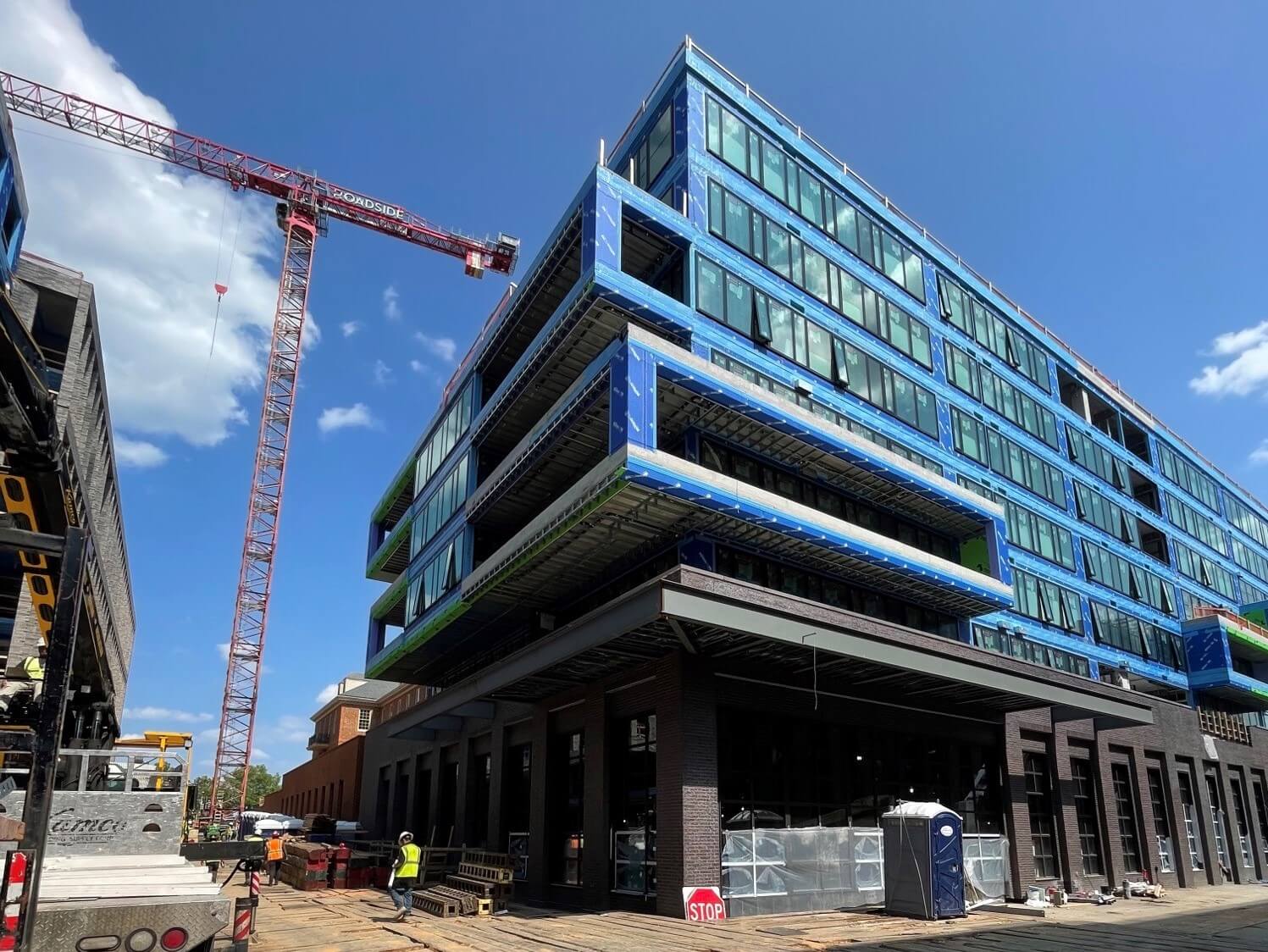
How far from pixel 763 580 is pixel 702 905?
1031 cm

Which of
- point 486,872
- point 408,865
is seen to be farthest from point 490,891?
point 408,865

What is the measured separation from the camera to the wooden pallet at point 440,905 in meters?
20.4

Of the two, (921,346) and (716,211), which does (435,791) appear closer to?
(716,211)

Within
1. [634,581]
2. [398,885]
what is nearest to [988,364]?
[634,581]

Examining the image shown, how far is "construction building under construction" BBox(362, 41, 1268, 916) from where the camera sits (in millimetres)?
23234

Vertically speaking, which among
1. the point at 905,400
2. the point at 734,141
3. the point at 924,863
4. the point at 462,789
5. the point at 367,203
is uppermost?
the point at 367,203

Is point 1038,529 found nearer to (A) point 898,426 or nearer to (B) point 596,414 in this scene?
(A) point 898,426

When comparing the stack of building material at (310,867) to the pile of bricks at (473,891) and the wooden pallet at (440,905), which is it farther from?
the wooden pallet at (440,905)

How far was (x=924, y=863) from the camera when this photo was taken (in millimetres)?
20953

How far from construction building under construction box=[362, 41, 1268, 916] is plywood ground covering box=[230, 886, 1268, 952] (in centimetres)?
217

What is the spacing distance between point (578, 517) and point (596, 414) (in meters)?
3.78

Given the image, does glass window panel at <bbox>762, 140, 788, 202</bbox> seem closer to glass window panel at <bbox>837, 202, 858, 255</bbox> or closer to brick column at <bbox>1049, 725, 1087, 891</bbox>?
glass window panel at <bbox>837, 202, 858, 255</bbox>

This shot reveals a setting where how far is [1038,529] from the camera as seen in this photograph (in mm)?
41969

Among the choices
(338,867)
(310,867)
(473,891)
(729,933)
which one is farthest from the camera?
(338,867)
